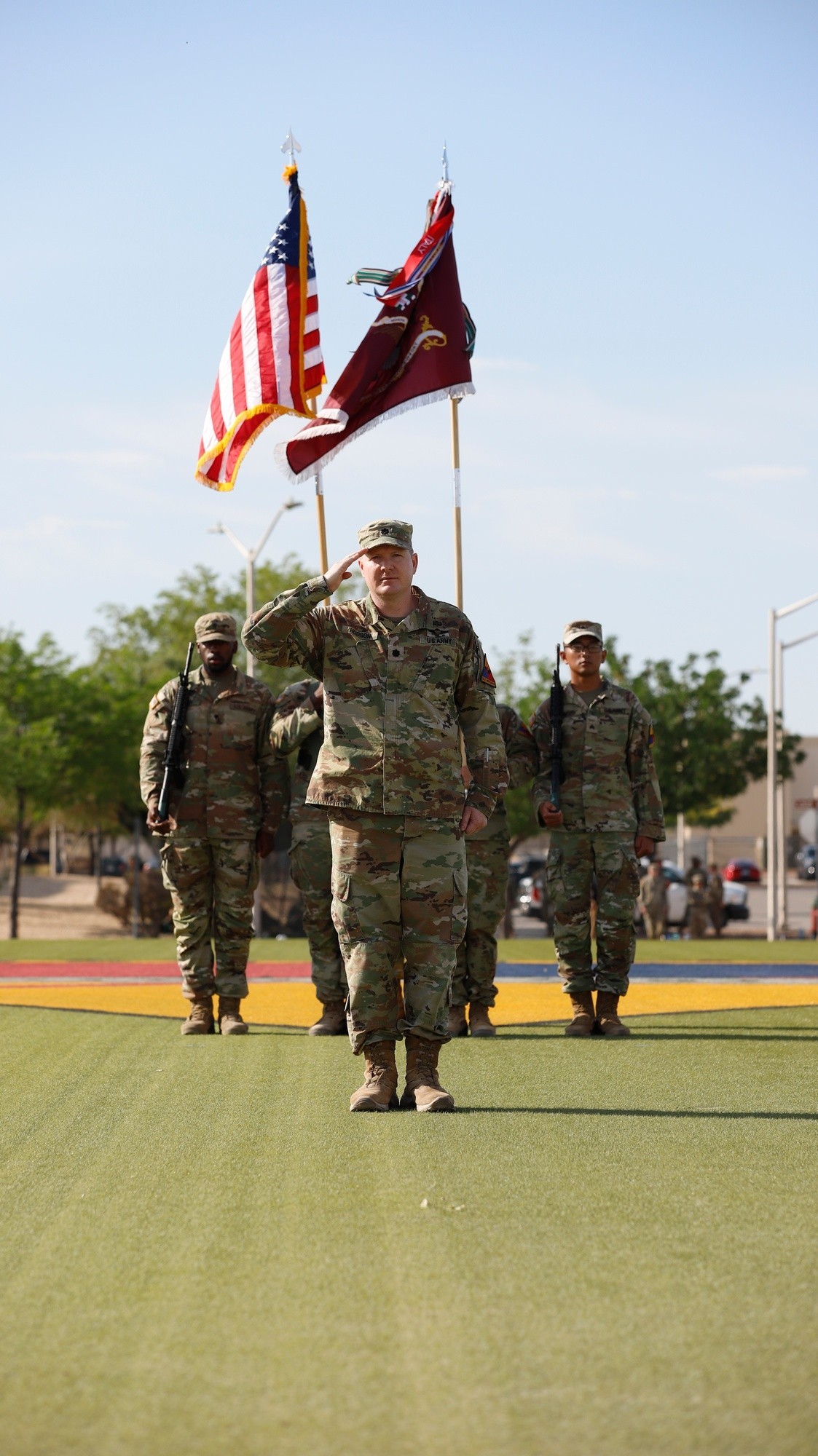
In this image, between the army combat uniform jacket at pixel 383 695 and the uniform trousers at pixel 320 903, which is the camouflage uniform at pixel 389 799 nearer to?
the army combat uniform jacket at pixel 383 695

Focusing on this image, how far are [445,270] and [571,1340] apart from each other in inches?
281

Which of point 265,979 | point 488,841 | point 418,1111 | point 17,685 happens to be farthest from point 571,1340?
point 17,685

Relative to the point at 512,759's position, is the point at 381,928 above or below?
below

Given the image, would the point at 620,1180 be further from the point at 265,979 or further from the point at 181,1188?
the point at 265,979

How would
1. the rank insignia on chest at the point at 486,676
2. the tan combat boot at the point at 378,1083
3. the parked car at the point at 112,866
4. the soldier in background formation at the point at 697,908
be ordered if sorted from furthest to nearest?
the parked car at the point at 112,866, the soldier in background formation at the point at 697,908, the rank insignia on chest at the point at 486,676, the tan combat boot at the point at 378,1083

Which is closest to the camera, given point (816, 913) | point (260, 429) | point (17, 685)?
point (260, 429)

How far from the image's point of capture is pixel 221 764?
9.07 meters

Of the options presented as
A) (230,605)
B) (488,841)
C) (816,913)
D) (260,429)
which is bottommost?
(816,913)

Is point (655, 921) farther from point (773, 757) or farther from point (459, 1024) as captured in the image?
point (459, 1024)

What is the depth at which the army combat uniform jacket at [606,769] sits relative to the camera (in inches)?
349

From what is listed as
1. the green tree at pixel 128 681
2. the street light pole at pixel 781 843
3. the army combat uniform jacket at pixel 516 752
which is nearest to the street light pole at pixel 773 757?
the street light pole at pixel 781 843

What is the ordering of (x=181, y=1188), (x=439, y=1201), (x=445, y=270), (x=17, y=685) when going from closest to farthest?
(x=439, y=1201) < (x=181, y=1188) < (x=445, y=270) < (x=17, y=685)

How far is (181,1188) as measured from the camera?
4547 mm

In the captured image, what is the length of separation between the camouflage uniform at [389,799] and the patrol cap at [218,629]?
9.33ft
